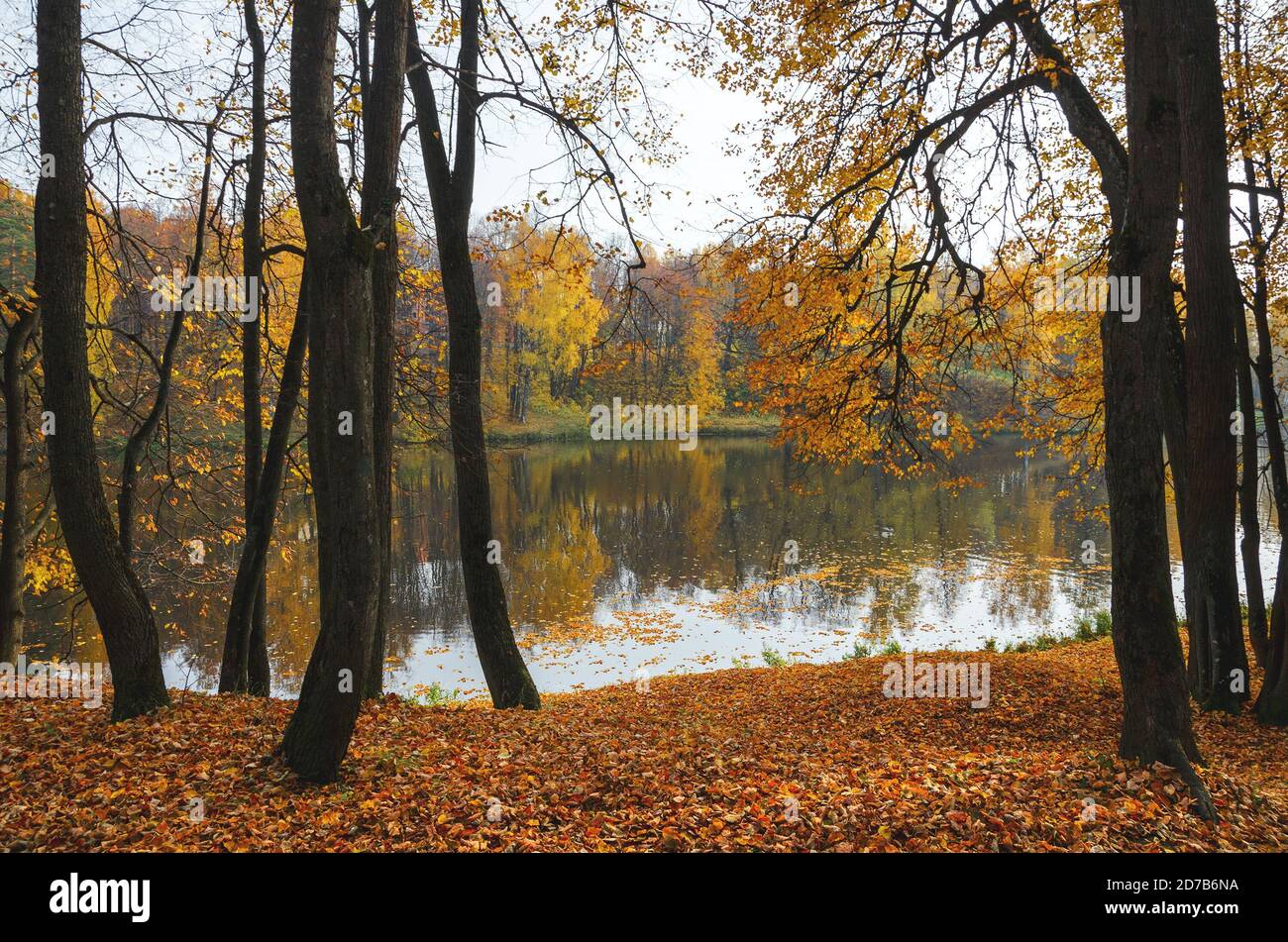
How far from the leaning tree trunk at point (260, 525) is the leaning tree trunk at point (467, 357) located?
4.90 ft

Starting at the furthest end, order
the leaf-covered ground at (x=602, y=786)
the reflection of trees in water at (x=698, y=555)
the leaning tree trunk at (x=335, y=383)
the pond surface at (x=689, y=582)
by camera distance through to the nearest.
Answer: the reflection of trees in water at (x=698, y=555), the pond surface at (x=689, y=582), the leaning tree trunk at (x=335, y=383), the leaf-covered ground at (x=602, y=786)

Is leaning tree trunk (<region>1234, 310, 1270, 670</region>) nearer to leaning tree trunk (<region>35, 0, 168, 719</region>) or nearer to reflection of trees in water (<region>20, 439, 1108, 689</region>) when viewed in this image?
reflection of trees in water (<region>20, 439, 1108, 689</region>)

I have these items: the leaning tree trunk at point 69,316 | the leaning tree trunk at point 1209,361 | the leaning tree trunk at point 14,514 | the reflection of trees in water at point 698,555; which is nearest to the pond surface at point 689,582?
the reflection of trees in water at point 698,555

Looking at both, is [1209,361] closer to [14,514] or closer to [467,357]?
[467,357]

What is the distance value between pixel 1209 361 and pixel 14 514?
39.1 ft

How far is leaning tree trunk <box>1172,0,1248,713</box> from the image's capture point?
234 inches

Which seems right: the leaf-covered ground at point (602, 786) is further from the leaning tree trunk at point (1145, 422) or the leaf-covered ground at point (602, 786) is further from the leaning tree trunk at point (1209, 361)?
the leaning tree trunk at point (1209, 361)

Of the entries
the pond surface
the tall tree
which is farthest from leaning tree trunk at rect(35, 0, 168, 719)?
the pond surface

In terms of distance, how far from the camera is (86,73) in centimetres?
686

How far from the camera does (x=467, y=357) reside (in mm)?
7688

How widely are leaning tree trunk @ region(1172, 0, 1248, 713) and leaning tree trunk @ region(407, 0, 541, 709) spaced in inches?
244

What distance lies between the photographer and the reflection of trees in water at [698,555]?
1423 cm
